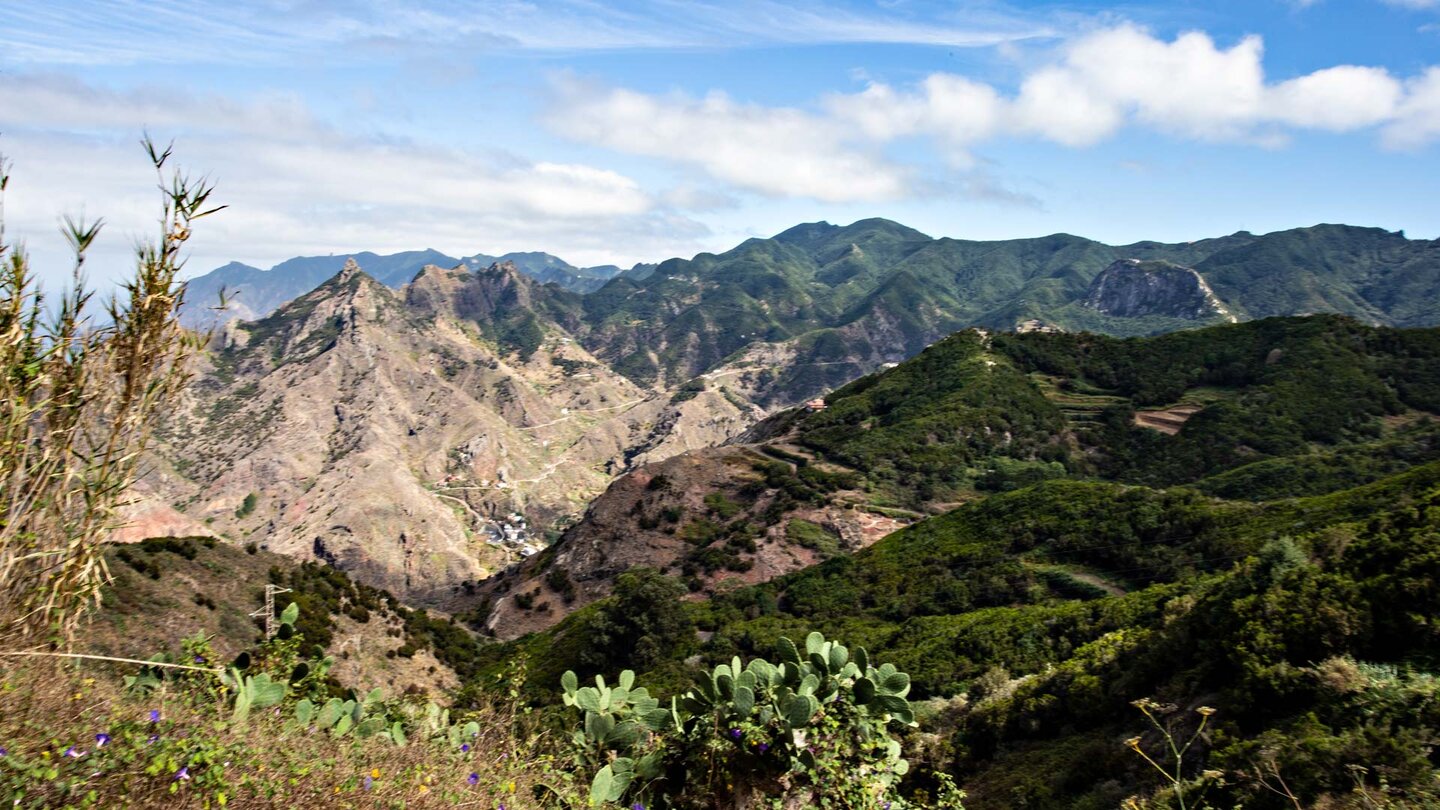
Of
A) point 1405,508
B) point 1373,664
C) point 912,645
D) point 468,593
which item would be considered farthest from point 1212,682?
point 468,593

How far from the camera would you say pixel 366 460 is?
451ft

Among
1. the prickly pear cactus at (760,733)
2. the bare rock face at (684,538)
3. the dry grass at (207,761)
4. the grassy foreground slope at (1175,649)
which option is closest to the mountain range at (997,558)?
the grassy foreground slope at (1175,649)

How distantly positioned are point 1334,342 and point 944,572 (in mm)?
77060

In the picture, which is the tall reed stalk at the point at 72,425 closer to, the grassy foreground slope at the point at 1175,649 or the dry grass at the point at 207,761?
the dry grass at the point at 207,761

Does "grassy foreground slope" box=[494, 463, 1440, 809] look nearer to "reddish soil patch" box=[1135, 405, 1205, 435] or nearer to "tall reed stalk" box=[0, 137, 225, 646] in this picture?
"tall reed stalk" box=[0, 137, 225, 646]

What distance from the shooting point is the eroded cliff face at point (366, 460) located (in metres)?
121

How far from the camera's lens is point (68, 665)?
5.18 m

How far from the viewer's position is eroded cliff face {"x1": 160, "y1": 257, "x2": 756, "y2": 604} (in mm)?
A: 120625

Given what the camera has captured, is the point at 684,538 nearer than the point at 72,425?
No

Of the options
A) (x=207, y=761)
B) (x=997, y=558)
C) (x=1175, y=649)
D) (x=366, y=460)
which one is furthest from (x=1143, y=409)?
(x=366, y=460)

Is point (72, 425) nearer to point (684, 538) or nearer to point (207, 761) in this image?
point (207, 761)

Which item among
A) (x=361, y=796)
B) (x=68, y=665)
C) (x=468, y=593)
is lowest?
(x=468, y=593)

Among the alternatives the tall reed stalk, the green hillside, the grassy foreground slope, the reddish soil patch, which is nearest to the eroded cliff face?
the green hillside

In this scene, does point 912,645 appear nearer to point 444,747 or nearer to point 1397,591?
point 1397,591
